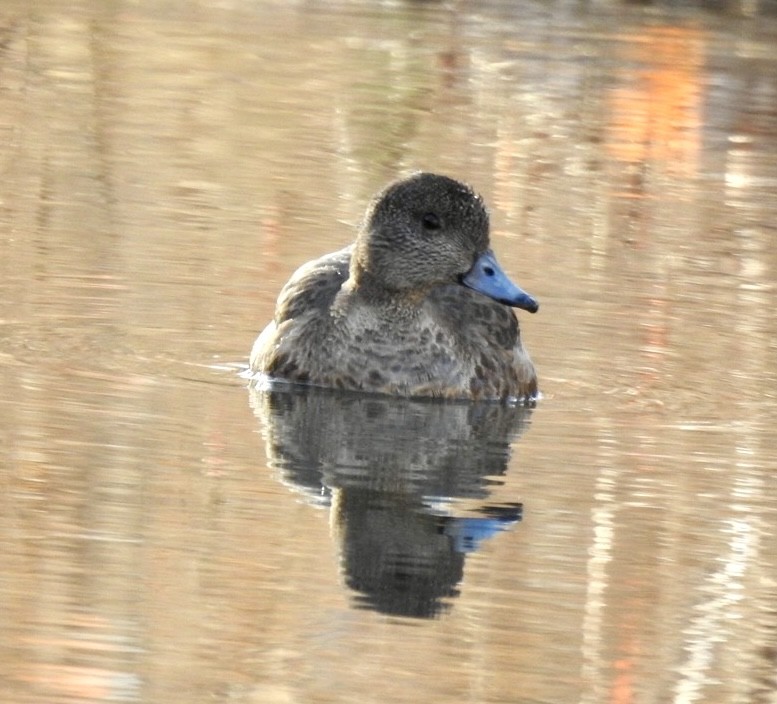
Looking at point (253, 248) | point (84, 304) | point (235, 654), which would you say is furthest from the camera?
point (253, 248)

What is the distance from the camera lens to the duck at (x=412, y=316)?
35.0ft

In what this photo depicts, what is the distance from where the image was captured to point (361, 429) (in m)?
9.73

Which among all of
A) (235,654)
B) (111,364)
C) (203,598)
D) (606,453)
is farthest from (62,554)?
(111,364)

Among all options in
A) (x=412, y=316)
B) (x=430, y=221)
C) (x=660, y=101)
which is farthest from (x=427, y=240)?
(x=660, y=101)

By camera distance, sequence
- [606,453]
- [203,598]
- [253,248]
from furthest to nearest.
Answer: [253,248] → [606,453] → [203,598]

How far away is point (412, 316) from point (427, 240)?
33 centimetres

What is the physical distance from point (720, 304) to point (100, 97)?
27.1 ft

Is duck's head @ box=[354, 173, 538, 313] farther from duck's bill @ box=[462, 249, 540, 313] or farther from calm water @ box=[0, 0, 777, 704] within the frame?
calm water @ box=[0, 0, 777, 704]

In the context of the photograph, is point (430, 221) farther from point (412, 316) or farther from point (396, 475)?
point (396, 475)

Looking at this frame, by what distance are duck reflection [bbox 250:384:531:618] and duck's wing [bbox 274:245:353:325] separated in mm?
522

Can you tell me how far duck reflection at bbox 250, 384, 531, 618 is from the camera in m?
7.40

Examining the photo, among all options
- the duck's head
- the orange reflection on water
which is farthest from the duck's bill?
the orange reflection on water

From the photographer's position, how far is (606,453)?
31.0 feet

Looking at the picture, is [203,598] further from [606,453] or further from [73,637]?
[606,453]
